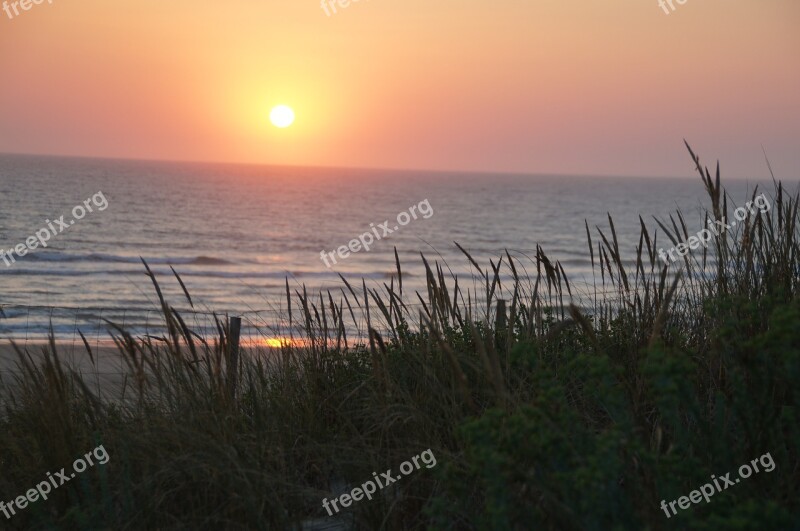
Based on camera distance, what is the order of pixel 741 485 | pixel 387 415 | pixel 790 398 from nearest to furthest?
pixel 741 485, pixel 790 398, pixel 387 415

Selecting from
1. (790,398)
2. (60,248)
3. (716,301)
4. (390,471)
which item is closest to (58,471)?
(390,471)

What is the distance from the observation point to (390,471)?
8.91 ft

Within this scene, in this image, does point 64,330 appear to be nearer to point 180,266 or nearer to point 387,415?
point 180,266

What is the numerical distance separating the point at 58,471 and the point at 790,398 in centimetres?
250

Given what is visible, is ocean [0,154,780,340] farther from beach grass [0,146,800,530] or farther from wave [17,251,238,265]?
beach grass [0,146,800,530]

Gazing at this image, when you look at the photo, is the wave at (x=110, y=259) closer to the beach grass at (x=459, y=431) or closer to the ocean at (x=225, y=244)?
the ocean at (x=225, y=244)

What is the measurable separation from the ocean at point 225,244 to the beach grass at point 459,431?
49cm

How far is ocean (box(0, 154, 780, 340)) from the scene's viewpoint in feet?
53.1

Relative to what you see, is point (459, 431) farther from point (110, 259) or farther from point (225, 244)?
point (225, 244)

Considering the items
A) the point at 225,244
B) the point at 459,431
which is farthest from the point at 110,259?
the point at 459,431

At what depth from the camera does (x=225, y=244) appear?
1278 inches

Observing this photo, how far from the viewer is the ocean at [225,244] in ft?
53.1

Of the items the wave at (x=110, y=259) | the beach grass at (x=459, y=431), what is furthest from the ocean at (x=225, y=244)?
the beach grass at (x=459, y=431)

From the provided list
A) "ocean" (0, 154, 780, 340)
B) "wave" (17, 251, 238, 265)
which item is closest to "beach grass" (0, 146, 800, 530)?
"ocean" (0, 154, 780, 340)
